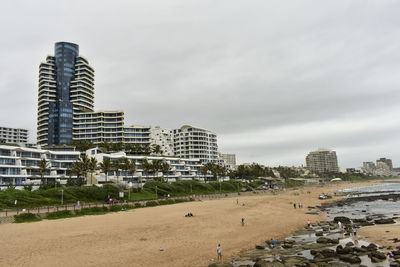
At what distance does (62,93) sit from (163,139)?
2494 inches

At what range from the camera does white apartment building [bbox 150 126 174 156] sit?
177 metres

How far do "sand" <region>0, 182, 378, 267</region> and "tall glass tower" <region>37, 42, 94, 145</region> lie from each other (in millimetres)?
119246

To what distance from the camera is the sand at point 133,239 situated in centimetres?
2859

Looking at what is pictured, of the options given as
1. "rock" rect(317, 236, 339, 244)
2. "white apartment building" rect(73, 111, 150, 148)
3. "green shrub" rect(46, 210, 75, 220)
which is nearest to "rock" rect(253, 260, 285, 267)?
"rock" rect(317, 236, 339, 244)

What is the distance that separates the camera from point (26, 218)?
48.8 meters

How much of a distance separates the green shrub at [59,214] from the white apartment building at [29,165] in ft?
135

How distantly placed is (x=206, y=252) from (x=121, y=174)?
85.4 metres

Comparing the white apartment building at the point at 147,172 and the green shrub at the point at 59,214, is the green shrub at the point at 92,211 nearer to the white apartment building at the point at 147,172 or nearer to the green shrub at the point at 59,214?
the green shrub at the point at 59,214

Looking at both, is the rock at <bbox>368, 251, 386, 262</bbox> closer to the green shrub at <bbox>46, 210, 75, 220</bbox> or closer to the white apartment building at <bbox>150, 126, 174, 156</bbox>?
the green shrub at <bbox>46, 210, 75, 220</bbox>

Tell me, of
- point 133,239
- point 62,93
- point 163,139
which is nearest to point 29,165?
point 133,239

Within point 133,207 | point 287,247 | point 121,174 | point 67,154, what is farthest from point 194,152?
point 287,247

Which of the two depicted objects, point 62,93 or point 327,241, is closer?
point 327,241

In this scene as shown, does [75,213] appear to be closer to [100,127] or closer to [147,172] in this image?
[147,172]

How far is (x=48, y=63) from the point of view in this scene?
6762 inches
